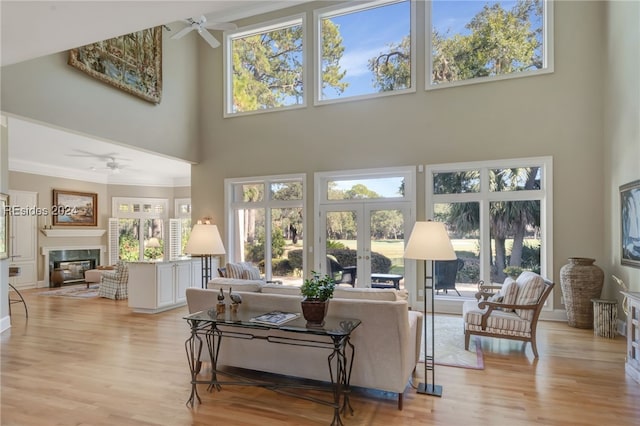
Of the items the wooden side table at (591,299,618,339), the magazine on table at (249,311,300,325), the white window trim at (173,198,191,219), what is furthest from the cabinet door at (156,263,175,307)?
the wooden side table at (591,299,618,339)

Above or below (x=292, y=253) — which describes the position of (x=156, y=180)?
above

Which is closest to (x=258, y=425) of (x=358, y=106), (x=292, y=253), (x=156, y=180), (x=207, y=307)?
(x=207, y=307)

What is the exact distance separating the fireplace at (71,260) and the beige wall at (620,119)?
39.1 feet

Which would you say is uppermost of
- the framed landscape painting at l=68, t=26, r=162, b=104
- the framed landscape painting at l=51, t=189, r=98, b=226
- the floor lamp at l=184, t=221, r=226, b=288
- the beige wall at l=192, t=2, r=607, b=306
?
A: the framed landscape painting at l=68, t=26, r=162, b=104

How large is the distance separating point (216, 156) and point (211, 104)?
1209 mm

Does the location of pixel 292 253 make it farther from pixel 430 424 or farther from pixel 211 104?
pixel 430 424

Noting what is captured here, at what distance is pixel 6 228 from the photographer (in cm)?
528

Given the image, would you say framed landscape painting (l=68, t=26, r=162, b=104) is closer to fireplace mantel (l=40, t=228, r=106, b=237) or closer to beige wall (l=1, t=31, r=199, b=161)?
beige wall (l=1, t=31, r=199, b=161)

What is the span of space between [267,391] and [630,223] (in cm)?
481

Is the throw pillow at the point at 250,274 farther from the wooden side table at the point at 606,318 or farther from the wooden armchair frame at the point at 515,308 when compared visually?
the wooden side table at the point at 606,318

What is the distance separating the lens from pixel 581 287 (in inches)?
198

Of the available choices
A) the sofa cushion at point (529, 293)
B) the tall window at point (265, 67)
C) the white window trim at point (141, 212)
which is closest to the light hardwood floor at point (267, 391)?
the sofa cushion at point (529, 293)

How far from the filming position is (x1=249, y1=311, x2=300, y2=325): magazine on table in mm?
2728

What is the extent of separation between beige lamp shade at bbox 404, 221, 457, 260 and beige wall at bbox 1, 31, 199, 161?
522cm
